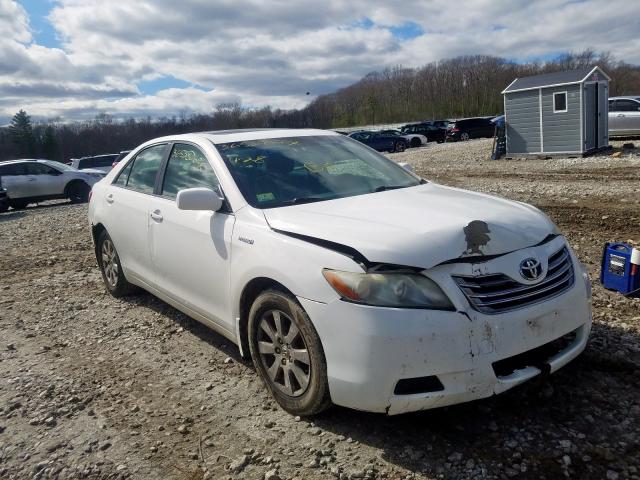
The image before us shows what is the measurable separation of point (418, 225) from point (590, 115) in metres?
17.3

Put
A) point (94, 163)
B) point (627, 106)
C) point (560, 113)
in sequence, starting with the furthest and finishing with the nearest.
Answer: point (94, 163), point (627, 106), point (560, 113)

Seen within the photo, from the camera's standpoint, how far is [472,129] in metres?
38.8

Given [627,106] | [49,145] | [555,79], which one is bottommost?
[627,106]

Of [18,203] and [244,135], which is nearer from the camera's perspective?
[244,135]

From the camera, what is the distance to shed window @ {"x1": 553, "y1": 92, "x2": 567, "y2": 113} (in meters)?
17.6

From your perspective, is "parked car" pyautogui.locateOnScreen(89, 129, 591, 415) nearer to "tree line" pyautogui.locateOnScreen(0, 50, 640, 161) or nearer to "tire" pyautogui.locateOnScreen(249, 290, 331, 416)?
"tire" pyautogui.locateOnScreen(249, 290, 331, 416)

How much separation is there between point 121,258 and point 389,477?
11.7 feet

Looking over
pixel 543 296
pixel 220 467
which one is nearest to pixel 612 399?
pixel 543 296

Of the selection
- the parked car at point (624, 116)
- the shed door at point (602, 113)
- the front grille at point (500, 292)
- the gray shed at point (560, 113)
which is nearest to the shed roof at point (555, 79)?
the gray shed at point (560, 113)

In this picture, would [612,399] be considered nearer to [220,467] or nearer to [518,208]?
[518,208]

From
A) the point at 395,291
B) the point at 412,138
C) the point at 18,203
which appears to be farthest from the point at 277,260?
the point at 412,138

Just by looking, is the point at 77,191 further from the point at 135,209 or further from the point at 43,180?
the point at 135,209

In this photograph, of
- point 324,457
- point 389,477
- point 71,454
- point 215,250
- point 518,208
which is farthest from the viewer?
point 215,250

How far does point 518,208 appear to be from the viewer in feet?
10.7
